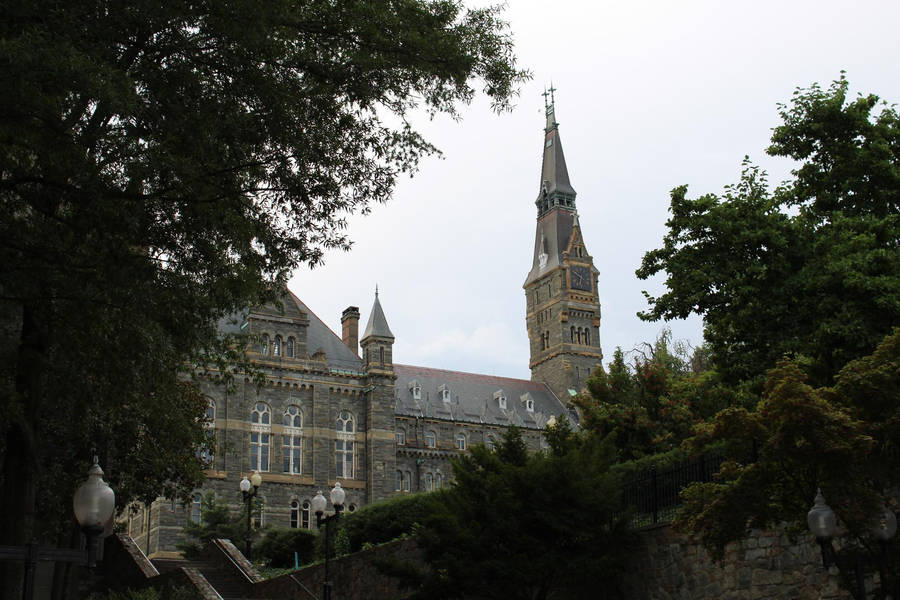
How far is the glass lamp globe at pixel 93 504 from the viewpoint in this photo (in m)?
11.1

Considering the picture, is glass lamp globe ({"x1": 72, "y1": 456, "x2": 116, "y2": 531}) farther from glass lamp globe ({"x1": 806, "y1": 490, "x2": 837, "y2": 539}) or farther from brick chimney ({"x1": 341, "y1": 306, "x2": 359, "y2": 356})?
brick chimney ({"x1": 341, "y1": 306, "x2": 359, "y2": 356})

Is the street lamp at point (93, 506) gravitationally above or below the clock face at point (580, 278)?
below

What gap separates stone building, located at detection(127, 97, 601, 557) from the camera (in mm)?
51781

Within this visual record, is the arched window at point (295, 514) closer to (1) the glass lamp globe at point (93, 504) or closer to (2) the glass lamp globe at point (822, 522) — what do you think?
(1) the glass lamp globe at point (93, 504)

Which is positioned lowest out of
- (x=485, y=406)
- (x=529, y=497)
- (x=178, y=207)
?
(x=529, y=497)

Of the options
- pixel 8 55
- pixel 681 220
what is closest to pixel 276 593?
pixel 681 220

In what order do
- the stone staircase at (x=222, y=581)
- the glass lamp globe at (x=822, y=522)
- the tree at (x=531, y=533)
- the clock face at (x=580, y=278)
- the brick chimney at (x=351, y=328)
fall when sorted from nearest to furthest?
the glass lamp globe at (x=822, y=522)
the tree at (x=531, y=533)
the stone staircase at (x=222, y=581)
the brick chimney at (x=351, y=328)
the clock face at (x=580, y=278)

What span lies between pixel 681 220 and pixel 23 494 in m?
16.1

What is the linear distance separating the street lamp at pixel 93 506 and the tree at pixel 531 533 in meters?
9.21

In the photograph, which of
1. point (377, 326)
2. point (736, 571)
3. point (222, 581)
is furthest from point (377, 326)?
point (736, 571)

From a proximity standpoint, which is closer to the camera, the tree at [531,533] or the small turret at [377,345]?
the tree at [531,533]

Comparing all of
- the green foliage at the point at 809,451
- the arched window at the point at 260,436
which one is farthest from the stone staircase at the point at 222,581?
the arched window at the point at 260,436

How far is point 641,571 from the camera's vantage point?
20.0 meters

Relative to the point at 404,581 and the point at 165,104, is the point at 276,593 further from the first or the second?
the point at 165,104
